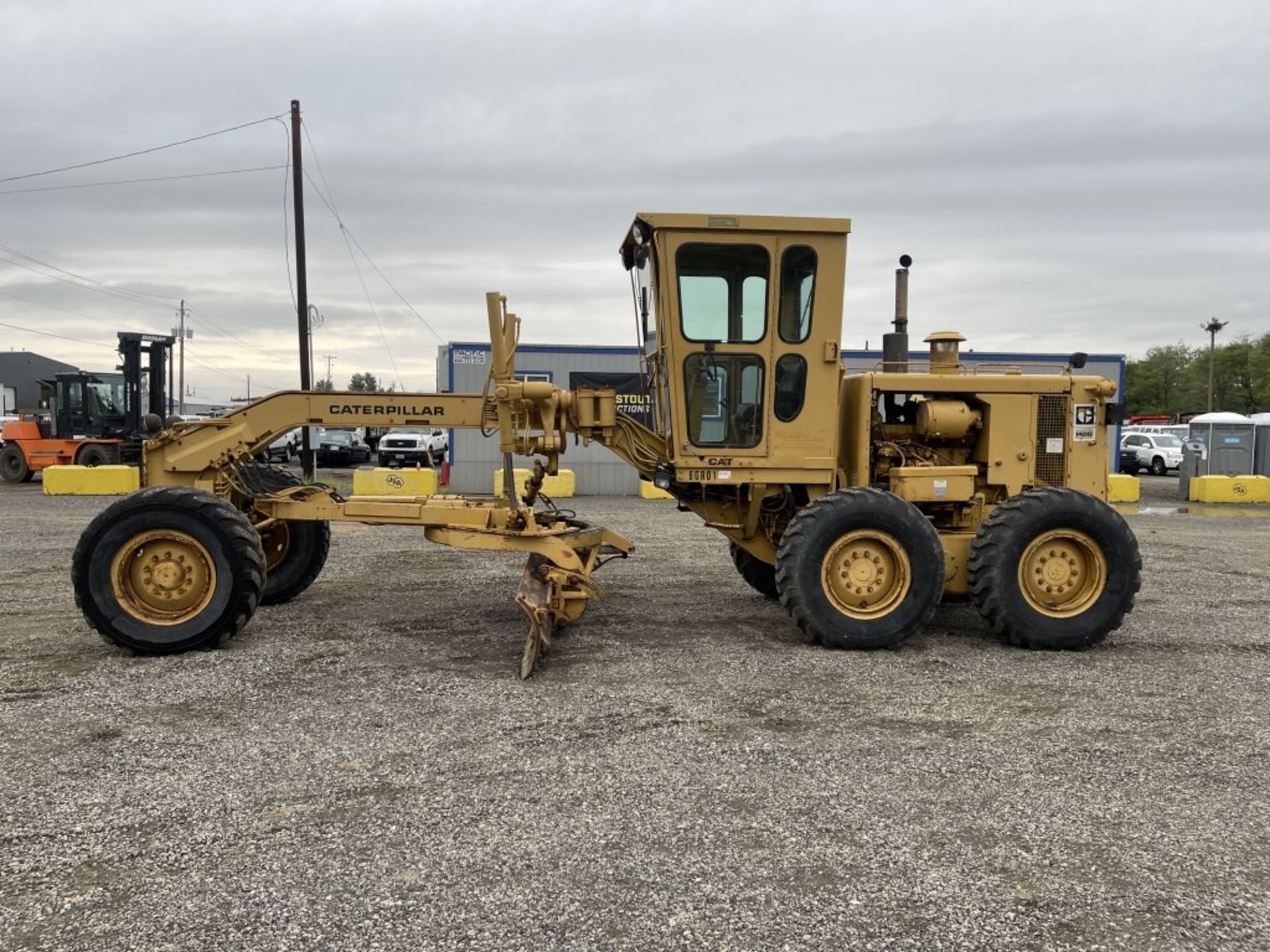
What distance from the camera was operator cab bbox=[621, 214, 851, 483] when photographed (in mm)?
6773

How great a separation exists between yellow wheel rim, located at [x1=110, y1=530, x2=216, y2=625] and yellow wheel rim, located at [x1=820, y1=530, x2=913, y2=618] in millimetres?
4401

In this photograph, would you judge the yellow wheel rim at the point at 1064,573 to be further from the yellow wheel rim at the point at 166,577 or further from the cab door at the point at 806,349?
the yellow wheel rim at the point at 166,577

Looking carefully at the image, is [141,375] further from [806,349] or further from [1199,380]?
[1199,380]

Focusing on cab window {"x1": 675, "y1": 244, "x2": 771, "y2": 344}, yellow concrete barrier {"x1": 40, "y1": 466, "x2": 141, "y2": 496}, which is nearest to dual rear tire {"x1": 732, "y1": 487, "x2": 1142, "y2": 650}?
cab window {"x1": 675, "y1": 244, "x2": 771, "y2": 344}

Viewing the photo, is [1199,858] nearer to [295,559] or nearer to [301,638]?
[301,638]

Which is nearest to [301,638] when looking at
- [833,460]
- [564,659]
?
[564,659]

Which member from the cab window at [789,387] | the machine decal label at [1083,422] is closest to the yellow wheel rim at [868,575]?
the cab window at [789,387]

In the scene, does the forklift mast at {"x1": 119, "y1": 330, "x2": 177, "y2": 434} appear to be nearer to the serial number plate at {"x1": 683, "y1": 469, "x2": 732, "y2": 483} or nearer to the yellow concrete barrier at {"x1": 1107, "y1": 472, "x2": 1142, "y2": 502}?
the serial number plate at {"x1": 683, "y1": 469, "x2": 732, "y2": 483}

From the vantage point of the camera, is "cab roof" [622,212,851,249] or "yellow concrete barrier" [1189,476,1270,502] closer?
"cab roof" [622,212,851,249]

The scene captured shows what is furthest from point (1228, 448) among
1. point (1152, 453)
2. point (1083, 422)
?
point (1083, 422)

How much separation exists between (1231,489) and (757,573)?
17.6 metres

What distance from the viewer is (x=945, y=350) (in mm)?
7578

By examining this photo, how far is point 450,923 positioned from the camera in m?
3.06

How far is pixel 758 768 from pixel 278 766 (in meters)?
2.30
